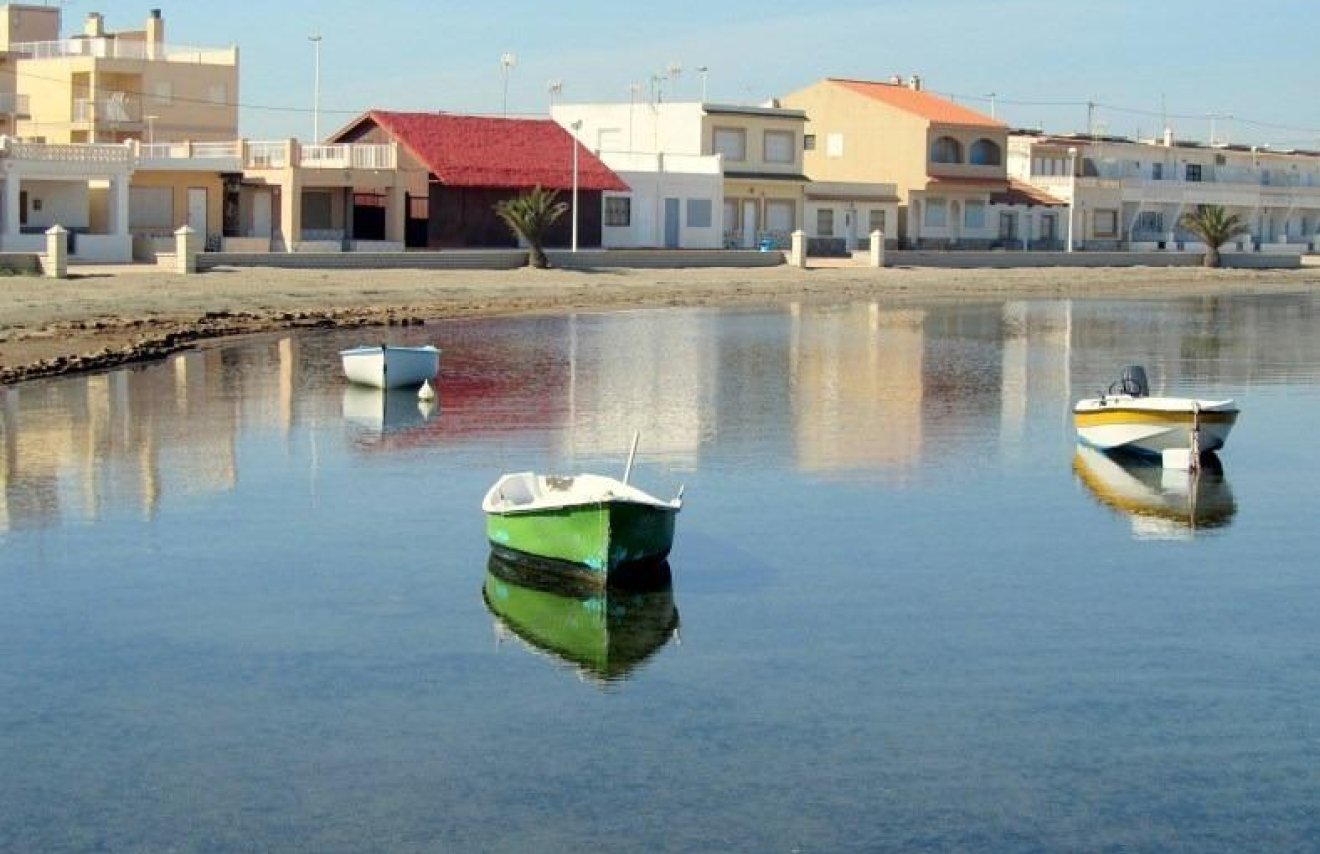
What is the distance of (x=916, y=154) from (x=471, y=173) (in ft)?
98.2

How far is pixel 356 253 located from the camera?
6625cm

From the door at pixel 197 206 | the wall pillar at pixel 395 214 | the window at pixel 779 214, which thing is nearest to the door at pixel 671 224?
the window at pixel 779 214

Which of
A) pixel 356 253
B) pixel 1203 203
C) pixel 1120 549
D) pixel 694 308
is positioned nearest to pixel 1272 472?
pixel 1120 549

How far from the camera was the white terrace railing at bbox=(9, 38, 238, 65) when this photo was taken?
81812 millimetres

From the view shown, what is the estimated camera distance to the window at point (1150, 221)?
111 meters

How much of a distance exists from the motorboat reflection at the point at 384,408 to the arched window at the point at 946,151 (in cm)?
6305

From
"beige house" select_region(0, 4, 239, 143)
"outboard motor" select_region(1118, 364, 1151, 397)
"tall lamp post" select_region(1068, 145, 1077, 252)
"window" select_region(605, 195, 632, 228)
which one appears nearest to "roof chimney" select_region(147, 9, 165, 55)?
"beige house" select_region(0, 4, 239, 143)

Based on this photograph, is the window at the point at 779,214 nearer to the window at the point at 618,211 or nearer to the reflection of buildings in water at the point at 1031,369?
the window at the point at 618,211

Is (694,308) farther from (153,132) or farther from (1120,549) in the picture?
(1120,549)

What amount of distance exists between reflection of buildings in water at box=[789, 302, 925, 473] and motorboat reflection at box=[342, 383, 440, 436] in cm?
630

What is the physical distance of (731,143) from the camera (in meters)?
90.5

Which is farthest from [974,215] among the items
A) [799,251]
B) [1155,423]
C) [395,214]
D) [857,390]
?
[1155,423]

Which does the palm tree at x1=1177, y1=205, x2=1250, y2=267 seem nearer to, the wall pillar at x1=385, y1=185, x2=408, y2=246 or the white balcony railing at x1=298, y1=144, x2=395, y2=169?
the wall pillar at x1=385, y1=185, x2=408, y2=246

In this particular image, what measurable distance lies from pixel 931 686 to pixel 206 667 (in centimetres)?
608
